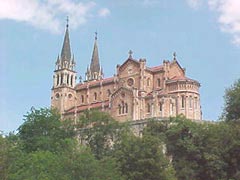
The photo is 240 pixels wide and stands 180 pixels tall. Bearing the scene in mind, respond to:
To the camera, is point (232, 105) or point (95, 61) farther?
point (95, 61)

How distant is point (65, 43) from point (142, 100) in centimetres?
2906

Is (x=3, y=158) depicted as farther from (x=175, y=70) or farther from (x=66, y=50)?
(x=66, y=50)

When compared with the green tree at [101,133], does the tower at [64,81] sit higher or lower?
higher

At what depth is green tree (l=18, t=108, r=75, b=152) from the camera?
6341 cm

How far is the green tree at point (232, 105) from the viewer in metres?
56.0

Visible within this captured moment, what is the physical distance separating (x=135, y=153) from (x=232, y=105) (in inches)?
591

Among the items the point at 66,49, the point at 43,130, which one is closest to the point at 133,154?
the point at 43,130

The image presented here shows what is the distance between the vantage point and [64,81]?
102m

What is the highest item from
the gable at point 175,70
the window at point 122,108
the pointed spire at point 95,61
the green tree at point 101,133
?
the pointed spire at point 95,61

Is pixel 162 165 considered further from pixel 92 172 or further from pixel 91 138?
pixel 91 138

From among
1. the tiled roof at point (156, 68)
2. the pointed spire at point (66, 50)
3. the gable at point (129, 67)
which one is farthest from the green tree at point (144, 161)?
the pointed spire at point (66, 50)

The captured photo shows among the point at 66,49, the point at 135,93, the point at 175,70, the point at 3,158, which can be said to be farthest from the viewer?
the point at 66,49

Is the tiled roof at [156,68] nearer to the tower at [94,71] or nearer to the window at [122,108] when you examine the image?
the window at [122,108]

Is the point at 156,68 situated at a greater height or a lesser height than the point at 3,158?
→ greater
